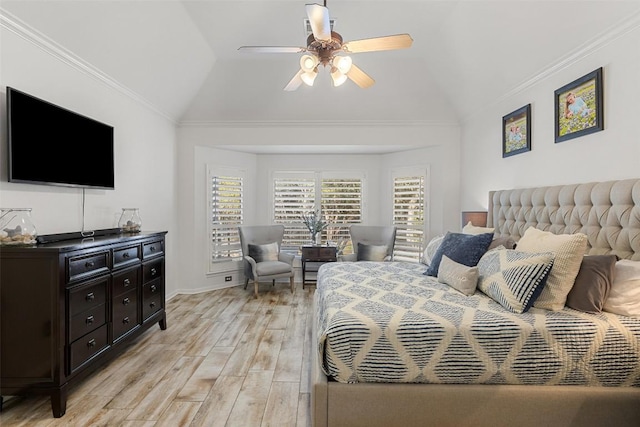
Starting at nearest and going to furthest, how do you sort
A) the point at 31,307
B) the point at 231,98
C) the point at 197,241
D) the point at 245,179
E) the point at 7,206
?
the point at 31,307 → the point at 7,206 → the point at 231,98 → the point at 197,241 → the point at 245,179

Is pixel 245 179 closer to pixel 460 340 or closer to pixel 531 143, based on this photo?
pixel 531 143

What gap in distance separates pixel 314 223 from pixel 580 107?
149 inches

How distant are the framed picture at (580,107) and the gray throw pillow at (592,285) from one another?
44.5 inches

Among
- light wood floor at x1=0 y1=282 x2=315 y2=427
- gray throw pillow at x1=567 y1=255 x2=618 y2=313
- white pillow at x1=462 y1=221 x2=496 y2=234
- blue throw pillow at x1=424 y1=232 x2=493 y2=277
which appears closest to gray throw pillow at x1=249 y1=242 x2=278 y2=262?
light wood floor at x1=0 y1=282 x2=315 y2=427

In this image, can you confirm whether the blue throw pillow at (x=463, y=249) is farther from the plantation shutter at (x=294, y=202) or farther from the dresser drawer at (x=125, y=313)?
the plantation shutter at (x=294, y=202)

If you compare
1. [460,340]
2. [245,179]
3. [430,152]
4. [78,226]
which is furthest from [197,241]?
[460,340]

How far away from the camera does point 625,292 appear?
6.24 feet

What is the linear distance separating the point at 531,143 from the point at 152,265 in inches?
158

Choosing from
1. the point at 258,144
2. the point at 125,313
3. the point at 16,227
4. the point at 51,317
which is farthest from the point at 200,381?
the point at 258,144

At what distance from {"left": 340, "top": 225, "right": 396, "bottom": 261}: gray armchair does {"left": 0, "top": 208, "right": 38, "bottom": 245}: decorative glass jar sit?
154 inches

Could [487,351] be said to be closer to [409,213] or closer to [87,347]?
[87,347]

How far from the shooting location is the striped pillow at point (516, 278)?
78.6 inches

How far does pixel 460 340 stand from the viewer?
176cm

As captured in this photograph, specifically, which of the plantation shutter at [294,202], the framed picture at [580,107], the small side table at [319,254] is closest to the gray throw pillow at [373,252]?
the small side table at [319,254]
